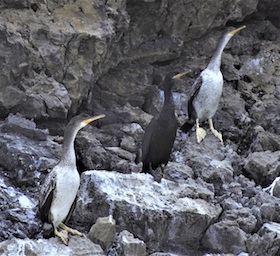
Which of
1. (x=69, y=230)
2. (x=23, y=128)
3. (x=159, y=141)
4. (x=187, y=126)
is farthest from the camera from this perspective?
(x=187, y=126)

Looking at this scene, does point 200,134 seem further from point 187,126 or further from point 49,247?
point 49,247

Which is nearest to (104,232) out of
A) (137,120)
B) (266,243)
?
(266,243)

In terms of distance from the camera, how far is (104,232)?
6.30m

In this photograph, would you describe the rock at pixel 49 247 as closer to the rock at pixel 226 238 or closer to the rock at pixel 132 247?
the rock at pixel 132 247

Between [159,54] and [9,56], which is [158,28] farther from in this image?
[9,56]

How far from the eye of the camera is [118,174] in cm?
724

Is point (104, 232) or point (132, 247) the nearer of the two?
point (132, 247)

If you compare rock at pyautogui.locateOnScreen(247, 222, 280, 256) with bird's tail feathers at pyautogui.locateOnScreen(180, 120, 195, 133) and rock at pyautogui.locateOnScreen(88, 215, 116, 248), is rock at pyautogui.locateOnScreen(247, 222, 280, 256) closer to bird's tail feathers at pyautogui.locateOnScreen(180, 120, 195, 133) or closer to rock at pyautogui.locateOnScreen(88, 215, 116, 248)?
rock at pyautogui.locateOnScreen(88, 215, 116, 248)

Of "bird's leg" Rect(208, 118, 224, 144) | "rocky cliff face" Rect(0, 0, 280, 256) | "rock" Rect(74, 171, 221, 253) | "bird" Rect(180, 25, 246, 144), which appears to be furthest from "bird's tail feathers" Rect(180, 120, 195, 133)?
"rock" Rect(74, 171, 221, 253)

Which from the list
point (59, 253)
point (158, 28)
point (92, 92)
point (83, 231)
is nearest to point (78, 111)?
point (92, 92)

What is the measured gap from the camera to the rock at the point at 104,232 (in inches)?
248

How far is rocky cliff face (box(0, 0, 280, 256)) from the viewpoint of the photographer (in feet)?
22.3

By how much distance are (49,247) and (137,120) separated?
11.6ft

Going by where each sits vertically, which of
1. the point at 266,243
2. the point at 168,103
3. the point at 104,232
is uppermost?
the point at 168,103
